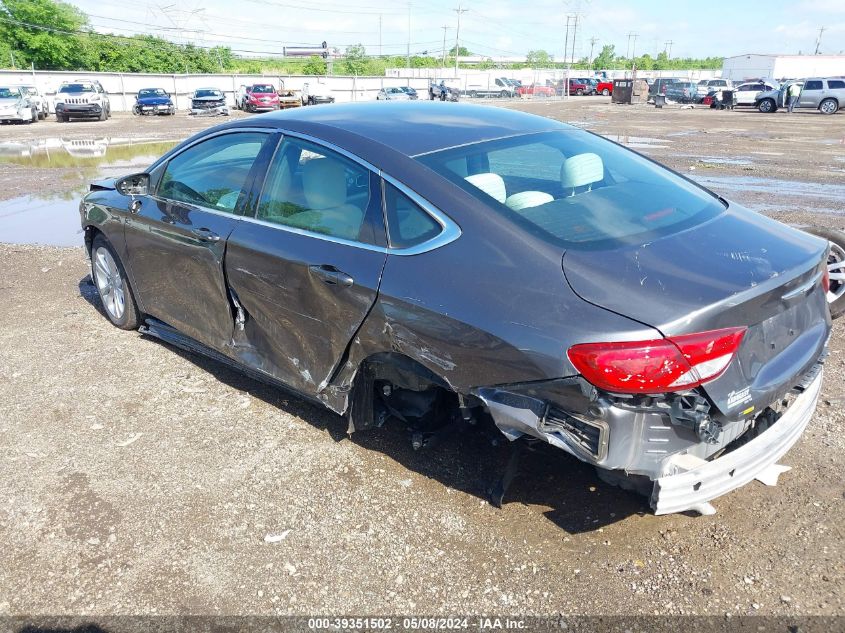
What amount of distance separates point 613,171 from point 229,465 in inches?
97.6

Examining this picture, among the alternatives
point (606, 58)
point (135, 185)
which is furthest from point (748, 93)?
point (606, 58)

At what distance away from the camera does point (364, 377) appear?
3197 mm

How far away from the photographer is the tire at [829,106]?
35.6 meters

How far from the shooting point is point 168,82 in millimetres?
45438

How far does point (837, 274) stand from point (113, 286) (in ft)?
17.3

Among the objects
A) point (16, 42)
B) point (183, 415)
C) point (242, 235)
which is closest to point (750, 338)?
point (242, 235)

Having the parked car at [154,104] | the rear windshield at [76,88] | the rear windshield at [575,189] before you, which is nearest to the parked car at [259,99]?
the parked car at [154,104]

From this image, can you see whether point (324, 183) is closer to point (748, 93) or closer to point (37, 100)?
point (37, 100)

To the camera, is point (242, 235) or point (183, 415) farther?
Result: point (183, 415)

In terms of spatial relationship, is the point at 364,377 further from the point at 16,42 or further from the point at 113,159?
the point at 16,42

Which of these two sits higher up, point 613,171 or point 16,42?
point 16,42

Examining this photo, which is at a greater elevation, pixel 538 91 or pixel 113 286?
pixel 538 91

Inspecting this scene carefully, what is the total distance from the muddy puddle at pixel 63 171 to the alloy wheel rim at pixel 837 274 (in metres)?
7.64

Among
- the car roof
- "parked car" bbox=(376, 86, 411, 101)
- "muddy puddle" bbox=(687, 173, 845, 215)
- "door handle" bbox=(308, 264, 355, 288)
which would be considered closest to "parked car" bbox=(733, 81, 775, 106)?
"parked car" bbox=(376, 86, 411, 101)
